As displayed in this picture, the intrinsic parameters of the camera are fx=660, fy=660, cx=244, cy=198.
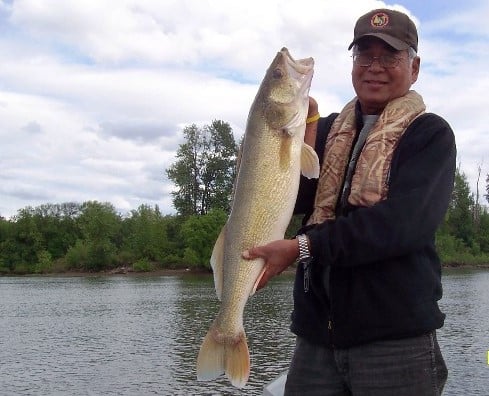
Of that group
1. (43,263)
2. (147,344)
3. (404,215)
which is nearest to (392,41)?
(404,215)

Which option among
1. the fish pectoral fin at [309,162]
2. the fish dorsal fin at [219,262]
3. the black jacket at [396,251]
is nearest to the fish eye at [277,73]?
the fish pectoral fin at [309,162]

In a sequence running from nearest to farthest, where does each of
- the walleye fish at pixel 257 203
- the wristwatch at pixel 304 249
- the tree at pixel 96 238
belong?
the wristwatch at pixel 304 249 < the walleye fish at pixel 257 203 < the tree at pixel 96 238

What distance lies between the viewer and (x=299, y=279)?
3865mm

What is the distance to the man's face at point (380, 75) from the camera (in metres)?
3.73

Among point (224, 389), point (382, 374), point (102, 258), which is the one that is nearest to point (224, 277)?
point (382, 374)

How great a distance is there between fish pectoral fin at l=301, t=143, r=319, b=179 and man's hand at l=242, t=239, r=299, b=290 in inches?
15.5

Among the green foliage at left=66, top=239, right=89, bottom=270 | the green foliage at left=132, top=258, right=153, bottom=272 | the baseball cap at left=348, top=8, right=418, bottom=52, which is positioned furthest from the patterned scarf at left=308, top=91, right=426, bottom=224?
the green foliage at left=66, top=239, right=89, bottom=270

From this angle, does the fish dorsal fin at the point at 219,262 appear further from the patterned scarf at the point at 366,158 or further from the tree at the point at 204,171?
the tree at the point at 204,171

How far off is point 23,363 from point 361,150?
21.1 metres

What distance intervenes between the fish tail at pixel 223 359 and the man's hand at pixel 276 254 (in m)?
0.42

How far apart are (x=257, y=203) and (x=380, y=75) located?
1.04 meters

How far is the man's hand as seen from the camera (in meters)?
3.41

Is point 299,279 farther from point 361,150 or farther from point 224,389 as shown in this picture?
point 224,389

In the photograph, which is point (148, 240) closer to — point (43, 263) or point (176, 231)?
point (176, 231)
